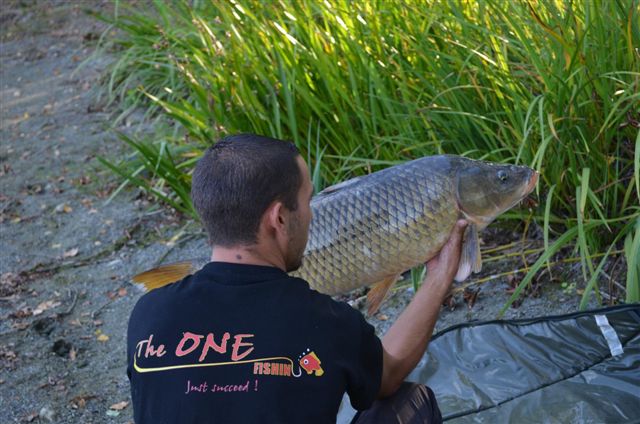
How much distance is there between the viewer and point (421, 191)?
2.52m

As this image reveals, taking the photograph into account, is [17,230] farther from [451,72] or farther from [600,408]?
[600,408]

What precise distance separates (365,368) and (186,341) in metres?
0.37

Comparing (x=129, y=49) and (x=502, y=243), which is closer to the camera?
(x=502, y=243)

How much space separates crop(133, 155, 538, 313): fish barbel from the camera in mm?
2512

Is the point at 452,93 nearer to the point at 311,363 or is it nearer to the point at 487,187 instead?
the point at 487,187

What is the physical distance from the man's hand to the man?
0.28m

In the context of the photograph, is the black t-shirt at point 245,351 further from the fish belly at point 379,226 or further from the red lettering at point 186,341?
the fish belly at point 379,226

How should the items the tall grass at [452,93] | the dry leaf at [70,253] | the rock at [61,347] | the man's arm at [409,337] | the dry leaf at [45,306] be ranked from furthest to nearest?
the dry leaf at [70,253], the dry leaf at [45,306], the rock at [61,347], the tall grass at [452,93], the man's arm at [409,337]

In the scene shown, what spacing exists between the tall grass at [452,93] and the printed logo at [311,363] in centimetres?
136

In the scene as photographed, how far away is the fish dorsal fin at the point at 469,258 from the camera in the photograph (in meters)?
2.45

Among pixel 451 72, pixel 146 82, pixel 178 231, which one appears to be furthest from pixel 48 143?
pixel 451 72

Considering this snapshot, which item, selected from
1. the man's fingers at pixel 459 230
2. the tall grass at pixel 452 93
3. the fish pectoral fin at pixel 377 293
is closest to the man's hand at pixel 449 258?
the man's fingers at pixel 459 230

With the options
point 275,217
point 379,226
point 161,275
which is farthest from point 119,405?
point 275,217

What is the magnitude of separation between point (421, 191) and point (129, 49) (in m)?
4.48
